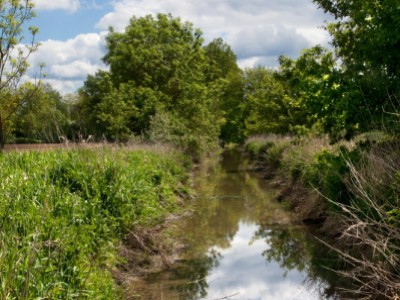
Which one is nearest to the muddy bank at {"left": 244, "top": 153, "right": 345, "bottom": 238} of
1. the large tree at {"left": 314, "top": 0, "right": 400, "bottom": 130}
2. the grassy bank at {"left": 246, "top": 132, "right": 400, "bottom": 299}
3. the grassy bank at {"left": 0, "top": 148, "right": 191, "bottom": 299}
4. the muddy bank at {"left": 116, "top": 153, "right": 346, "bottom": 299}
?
the grassy bank at {"left": 246, "top": 132, "right": 400, "bottom": 299}

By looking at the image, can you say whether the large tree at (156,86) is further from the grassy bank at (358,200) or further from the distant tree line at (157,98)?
the grassy bank at (358,200)

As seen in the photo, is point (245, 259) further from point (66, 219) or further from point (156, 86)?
point (156, 86)

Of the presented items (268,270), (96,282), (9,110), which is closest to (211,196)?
(9,110)

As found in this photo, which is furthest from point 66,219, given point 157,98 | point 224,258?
point 157,98

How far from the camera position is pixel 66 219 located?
324 inches

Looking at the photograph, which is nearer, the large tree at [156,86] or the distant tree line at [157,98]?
the distant tree line at [157,98]

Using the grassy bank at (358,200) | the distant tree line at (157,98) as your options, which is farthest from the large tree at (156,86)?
the grassy bank at (358,200)

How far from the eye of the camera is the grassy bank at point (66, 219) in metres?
5.85

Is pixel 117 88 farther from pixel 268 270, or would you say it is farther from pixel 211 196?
pixel 268 270

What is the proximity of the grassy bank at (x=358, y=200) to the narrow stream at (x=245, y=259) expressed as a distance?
2.29 ft

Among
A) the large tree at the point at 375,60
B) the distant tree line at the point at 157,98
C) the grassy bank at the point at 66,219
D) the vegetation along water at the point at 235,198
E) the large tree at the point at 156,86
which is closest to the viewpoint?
the grassy bank at the point at 66,219

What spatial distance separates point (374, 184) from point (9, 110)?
17189 mm

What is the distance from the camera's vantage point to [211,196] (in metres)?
21.7

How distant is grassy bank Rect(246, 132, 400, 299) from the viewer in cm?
719
